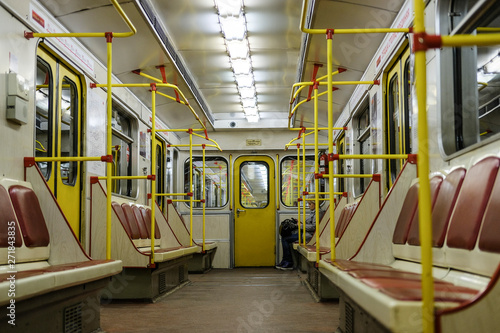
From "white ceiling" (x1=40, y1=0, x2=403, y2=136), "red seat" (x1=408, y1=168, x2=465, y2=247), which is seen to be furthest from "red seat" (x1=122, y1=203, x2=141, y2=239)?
"red seat" (x1=408, y1=168, x2=465, y2=247)

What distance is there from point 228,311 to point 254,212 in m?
5.57

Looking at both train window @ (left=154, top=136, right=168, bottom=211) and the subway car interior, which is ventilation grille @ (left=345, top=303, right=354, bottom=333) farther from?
train window @ (left=154, top=136, right=168, bottom=211)

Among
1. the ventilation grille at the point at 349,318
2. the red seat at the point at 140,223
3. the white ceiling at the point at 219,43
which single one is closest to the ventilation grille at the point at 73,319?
the ventilation grille at the point at 349,318

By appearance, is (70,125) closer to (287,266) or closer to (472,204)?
(472,204)

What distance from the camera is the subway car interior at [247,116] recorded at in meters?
2.15

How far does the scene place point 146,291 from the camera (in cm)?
510

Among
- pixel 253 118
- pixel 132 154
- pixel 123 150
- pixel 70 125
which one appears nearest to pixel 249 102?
pixel 253 118

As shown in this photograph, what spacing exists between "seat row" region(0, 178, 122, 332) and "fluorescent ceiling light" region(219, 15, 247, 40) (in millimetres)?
2808

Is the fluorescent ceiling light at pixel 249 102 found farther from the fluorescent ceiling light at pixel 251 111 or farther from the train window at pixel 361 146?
the train window at pixel 361 146

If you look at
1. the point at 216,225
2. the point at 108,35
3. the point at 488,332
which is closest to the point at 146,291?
the point at 108,35

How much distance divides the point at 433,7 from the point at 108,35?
2.22 m

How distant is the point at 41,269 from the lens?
285cm

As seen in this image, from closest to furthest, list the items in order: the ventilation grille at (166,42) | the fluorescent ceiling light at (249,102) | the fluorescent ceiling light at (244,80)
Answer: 1. the ventilation grille at (166,42)
2. the fluorescent ceiling light at (244,80)
3. the fluorescent ceiling light at (249,102)

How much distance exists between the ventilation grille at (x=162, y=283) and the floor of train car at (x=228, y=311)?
0.37ft
